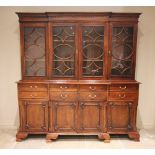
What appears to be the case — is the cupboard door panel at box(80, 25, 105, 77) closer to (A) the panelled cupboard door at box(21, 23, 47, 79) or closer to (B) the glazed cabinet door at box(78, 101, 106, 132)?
(B) the glazed cabinet door at box(78, 101, 106, 132)

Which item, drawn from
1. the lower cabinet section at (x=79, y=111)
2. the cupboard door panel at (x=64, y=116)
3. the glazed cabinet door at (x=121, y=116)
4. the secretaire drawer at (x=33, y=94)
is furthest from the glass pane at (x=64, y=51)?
the glazed cabinet door at (x=121, y=116)

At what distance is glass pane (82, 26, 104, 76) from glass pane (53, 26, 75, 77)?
0.18 meters

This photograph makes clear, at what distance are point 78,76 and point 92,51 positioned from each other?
439mm

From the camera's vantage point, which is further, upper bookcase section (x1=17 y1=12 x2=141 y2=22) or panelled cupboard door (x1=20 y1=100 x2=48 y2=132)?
panelled cupboard door (x1=20 y1=100 x2=48 y2=132)

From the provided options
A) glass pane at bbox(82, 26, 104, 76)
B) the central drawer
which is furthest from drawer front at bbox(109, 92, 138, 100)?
the central drawer

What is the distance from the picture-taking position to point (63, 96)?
10.2 feet

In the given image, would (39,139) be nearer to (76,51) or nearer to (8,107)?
(8,107)

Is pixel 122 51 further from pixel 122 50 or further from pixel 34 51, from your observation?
pixel 34 51

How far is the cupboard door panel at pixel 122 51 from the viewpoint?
10.2 feet

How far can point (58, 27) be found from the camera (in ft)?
10.1

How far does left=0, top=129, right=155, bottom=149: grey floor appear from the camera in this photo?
118 inches

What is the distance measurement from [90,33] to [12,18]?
139 cm

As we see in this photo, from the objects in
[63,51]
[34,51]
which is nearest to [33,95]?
[34,51]

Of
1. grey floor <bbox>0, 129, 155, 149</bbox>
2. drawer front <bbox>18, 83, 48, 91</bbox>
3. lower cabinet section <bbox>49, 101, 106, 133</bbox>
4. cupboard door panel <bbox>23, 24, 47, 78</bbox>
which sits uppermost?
cupboard door panel <bbox>23, 24, 47, 78</bbox>
